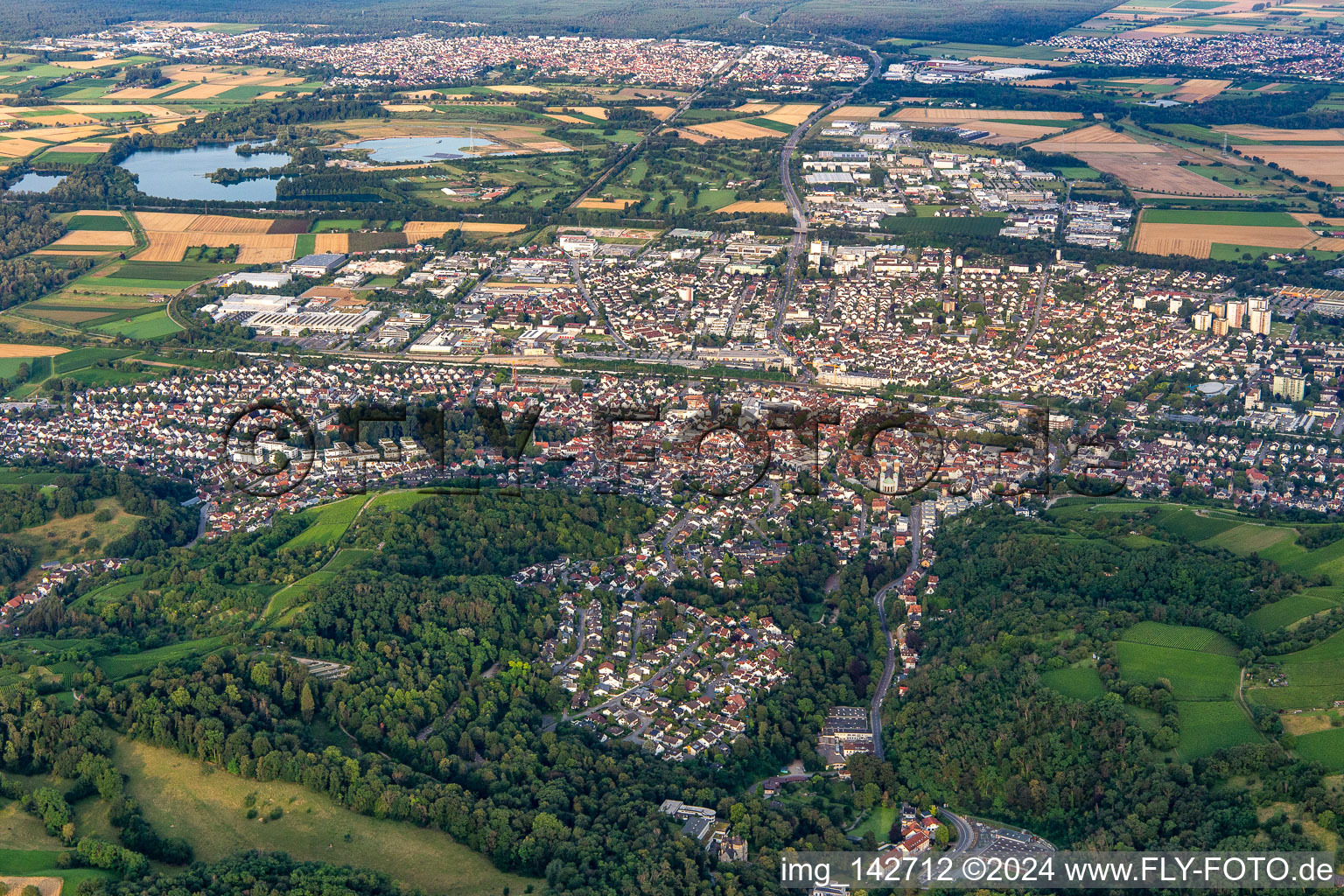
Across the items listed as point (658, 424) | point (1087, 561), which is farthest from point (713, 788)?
point (658, 424)

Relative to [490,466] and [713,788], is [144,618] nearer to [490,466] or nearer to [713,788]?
[490,466]

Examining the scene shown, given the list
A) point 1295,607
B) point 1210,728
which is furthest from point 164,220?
point 1210,728

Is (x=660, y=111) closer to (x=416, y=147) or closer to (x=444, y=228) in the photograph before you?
(x=416, y=147)

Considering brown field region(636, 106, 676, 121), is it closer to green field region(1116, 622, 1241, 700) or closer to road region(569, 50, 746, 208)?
road region(569, 50, 746, 208)

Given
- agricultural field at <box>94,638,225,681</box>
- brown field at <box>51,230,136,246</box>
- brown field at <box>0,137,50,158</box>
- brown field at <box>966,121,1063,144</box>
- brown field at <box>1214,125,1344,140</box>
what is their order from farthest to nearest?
brown field at <box>966,121,1063,144</box> < brown field at <box>0,137,50,158</box> < brown field at <box>1214,125,1344,140</box> < brown field at <box>51,230,136,246</box> < agricultural field at <box>94,638,225,681</box>

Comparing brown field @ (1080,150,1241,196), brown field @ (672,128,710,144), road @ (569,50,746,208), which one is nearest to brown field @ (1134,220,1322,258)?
brown field @ (1080,150,1241,196)

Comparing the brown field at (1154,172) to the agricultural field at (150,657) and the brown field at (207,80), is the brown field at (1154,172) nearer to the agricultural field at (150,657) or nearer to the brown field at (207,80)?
the agricultural field at (150,657)

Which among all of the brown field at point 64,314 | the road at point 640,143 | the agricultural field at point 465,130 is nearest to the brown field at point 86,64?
the agricultural field at point 465,130
